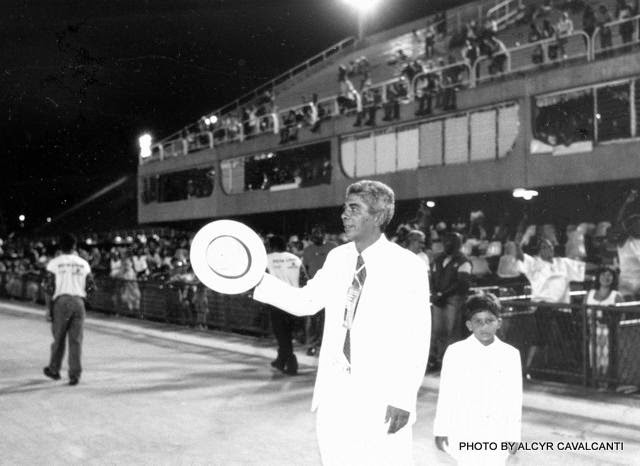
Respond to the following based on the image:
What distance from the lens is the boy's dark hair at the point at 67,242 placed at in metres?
9.89

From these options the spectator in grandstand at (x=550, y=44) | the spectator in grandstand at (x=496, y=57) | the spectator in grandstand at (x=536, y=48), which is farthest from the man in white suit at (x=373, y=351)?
the spectator in grandstand at (x=496, y=57)

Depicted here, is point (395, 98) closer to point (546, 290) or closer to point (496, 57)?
point (496, 57)

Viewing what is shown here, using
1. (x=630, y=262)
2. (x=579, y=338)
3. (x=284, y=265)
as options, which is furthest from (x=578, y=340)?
(x=284, y=265)

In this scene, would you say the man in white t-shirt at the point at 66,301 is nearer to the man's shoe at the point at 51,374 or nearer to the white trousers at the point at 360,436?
the man's shoe at the point at 51,374

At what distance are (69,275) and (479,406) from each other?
674 cm

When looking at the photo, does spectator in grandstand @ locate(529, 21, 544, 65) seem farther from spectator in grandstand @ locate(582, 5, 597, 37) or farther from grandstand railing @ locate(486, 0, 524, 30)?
grandstand railing @ locate(486, 0, 524, 30)

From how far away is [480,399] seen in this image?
423cm

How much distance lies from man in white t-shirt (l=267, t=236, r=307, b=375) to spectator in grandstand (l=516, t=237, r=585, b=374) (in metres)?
2.88

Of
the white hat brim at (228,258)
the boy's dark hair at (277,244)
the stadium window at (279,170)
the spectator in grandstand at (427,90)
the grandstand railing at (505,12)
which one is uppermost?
the grandstand railing at (505,12)

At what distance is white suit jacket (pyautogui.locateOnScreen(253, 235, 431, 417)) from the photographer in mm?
3811

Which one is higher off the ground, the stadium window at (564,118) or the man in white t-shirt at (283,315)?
the stadium window at (564,118)

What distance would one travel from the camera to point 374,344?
3.88m

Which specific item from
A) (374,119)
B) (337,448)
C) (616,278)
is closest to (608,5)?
(374,119)

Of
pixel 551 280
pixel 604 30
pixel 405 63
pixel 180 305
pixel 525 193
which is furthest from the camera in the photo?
pixel 405 63
